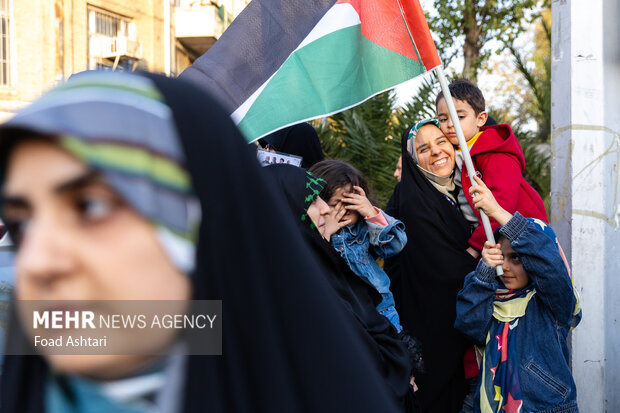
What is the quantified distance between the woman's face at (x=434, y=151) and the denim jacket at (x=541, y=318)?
0.64 metres

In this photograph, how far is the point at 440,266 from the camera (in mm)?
3168

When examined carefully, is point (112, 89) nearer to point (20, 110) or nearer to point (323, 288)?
point (20, 110)

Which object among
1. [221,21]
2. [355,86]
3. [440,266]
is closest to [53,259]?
[355,86]

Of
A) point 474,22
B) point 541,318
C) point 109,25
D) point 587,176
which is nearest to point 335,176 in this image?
point 541,318

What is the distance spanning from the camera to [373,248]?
310 cm

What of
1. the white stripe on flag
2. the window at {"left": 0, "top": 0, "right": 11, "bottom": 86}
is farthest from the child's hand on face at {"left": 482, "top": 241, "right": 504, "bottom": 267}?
the window at {"left": 0, "top": 0, "right": 11, "bottom": 86}

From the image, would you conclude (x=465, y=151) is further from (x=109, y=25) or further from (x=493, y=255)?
(x=109, y=25)

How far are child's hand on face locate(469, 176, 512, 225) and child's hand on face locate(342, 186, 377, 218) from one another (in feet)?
1.73

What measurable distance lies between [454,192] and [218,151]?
104 inches

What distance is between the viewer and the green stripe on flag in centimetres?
288

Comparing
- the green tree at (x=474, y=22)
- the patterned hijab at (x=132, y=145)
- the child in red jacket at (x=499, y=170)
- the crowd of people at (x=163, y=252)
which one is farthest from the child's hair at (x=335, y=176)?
the green tree at (x=474, y=22)

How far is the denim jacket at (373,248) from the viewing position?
296cm

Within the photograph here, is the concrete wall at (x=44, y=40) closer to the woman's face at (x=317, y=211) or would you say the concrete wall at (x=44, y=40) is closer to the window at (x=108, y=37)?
the window at (x=108, y=37)

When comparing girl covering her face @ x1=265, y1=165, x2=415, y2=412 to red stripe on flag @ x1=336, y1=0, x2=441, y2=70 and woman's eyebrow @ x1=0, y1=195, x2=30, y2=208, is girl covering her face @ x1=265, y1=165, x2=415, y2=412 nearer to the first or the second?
red stripe on flag @ x1=336, y1=0, x2=441, y2=70
